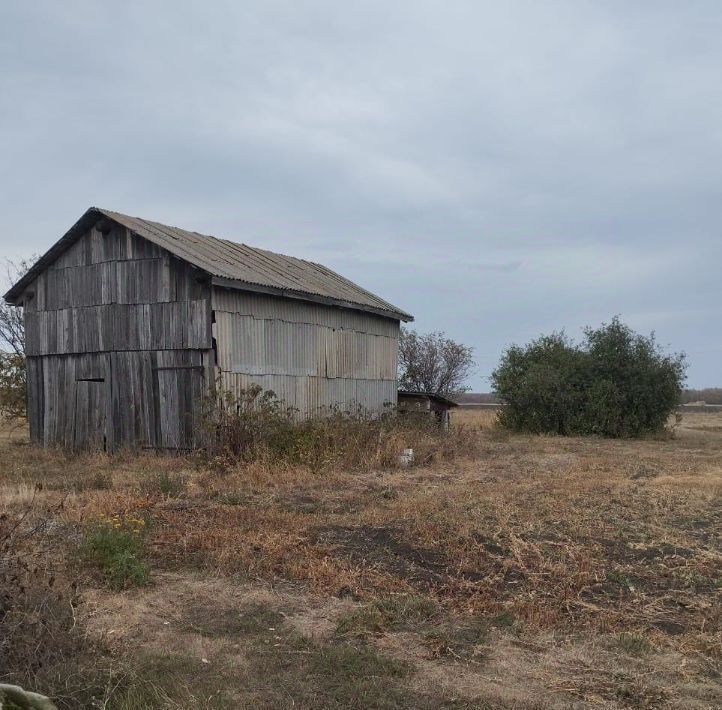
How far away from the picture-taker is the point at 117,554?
6.70 metres

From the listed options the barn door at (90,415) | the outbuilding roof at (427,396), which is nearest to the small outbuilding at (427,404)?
the outbuilding roof at (427,396)

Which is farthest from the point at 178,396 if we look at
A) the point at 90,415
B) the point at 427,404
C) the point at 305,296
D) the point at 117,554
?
the point at 427,404

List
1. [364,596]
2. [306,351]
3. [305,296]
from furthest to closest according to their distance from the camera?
[306,351], [305,296], [364,596]

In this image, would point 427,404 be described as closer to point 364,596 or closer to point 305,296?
point 305,296

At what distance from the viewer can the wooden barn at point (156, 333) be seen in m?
15.5

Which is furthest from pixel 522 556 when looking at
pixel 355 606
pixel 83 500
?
pixel 83 500

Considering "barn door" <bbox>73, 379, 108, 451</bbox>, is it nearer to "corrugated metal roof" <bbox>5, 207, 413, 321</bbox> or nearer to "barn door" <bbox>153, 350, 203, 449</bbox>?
"barn door" <bbox>153, 350, 203, 449</bbox>

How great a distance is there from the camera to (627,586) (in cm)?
652

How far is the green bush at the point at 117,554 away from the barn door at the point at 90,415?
9.70 m

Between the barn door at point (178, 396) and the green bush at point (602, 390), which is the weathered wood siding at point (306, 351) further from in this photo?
the green bush at point (602, 390)

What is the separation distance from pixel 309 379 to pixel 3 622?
13898 mm

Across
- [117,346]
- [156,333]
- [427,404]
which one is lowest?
[427,404]

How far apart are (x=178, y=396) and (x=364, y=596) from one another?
33.9ft

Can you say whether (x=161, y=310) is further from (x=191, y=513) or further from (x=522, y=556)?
(x=522, y=556)
